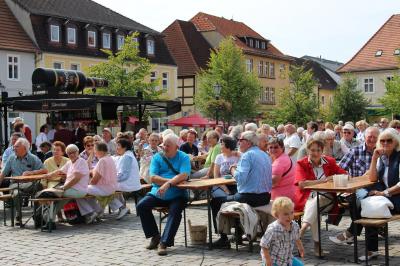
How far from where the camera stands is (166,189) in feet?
28.9

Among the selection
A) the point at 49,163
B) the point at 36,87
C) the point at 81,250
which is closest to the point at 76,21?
the point at 36,87

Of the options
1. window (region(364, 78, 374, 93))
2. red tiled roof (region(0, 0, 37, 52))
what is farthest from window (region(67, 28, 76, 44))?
window (region(364, 78, 374, 93))

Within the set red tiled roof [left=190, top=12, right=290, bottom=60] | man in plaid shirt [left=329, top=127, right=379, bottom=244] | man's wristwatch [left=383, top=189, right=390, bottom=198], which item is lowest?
man's wristwatch [left=383, top=189, right=390, bottom=198]

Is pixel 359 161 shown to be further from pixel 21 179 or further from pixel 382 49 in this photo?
pixel 382 49

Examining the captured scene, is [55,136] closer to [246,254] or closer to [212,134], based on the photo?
[212,134]

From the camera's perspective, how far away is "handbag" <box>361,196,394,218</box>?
7.45 m

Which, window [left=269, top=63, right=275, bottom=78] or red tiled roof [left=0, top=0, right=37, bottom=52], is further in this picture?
window [left=269, top=63, right=275, bottom=78]

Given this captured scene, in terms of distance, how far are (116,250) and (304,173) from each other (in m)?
2.70

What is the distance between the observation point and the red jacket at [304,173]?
8.46 m

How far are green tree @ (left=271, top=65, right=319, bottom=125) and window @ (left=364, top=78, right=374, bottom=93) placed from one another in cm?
1732

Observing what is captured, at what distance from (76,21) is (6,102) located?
2770 cm

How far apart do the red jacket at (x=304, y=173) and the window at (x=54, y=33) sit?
36.3m

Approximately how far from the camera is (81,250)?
887 cm

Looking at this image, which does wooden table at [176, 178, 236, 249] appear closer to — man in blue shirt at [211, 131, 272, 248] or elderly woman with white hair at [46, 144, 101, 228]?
man in blue shirt at [211, 131, 272, 248]
